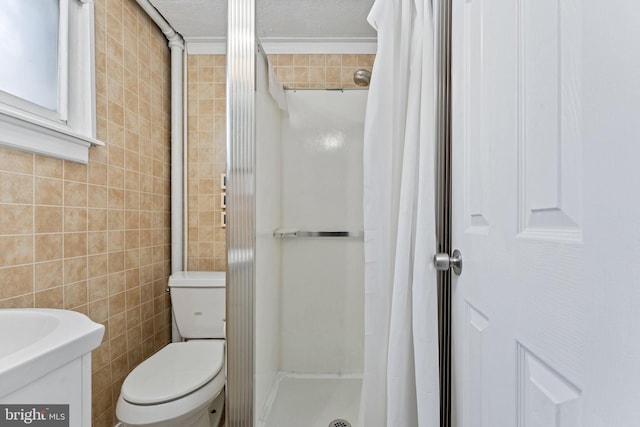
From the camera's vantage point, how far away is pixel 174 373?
50.8 inches

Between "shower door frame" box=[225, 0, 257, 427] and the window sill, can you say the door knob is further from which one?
the window sill

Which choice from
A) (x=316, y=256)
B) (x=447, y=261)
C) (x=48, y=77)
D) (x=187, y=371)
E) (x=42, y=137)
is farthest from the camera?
(x=316, y=256)

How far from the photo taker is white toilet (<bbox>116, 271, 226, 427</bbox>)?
3.62 feet

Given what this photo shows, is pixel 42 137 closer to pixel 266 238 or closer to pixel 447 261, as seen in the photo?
pixel 266 238

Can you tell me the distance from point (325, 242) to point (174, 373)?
90cm

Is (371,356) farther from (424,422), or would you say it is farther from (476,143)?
(476,143)

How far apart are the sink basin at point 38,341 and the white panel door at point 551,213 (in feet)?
2.68

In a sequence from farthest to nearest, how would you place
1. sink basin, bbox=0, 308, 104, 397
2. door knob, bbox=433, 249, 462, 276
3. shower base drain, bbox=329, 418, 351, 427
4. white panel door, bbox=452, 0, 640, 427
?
shower base drain, bbox=329, 418, 351, 427
door knob, bbox=433, 249, 462, 276
sink basin, bbox=0, 308, 104, 397
white panel door, bbox=452, 0, 640, 427

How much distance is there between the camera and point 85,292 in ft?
4.27

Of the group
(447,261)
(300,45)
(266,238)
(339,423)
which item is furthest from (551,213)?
(300,45)

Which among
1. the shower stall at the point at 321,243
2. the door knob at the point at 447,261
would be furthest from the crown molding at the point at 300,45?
the door knob at the point at 447,261

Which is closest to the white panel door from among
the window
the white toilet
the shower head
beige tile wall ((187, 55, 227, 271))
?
the shower head

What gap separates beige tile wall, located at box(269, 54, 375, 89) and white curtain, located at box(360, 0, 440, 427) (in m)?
1.03

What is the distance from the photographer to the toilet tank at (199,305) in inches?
65.7
